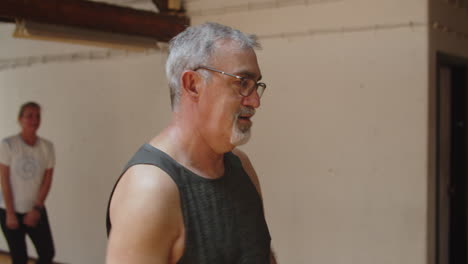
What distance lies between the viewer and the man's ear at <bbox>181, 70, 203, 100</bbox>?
1.25 metres

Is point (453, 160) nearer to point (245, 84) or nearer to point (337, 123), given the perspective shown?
point (337, 123)

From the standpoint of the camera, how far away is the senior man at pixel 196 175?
1.11 m

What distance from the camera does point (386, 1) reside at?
3064 mm

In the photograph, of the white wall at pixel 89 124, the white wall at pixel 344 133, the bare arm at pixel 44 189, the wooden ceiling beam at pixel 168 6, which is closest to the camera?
the white wall at pixel 344 133

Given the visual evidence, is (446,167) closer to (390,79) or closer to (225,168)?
(390,79)

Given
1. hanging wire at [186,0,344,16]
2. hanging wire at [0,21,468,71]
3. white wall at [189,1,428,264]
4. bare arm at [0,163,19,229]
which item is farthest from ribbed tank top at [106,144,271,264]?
bare arm at [0,163,19,229]

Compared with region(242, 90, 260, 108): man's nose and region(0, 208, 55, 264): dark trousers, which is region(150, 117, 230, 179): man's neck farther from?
region(0, 208, 55, 264): dark trousers

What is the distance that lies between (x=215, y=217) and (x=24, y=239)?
2.86m

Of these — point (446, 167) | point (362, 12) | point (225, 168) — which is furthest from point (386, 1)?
point (225, 168)

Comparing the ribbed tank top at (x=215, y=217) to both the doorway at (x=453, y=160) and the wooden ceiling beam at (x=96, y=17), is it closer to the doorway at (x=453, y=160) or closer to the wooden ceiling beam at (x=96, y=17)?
the wooden ceiling beam at (x=96, y=17)

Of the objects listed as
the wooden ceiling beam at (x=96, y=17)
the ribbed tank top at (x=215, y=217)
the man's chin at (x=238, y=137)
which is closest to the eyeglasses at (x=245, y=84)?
the man's chin at (x=238, y=137)

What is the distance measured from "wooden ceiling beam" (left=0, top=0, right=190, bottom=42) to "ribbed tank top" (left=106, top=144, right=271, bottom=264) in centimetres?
199

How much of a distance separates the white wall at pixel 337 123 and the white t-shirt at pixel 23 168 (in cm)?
90

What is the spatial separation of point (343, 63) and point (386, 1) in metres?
0.48
